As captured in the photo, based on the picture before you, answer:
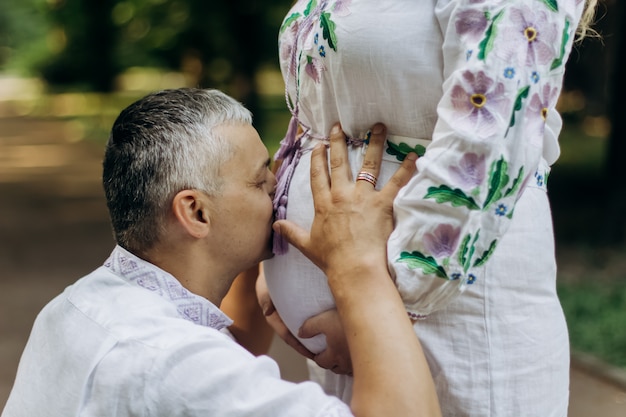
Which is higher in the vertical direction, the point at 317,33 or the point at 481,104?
the point at 317,33

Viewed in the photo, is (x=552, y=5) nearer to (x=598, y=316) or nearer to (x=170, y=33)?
(x=598, y=316)

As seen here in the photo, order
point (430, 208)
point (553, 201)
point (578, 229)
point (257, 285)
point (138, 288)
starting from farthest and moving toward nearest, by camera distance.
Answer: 1. point (553, 201)
2. point (578, 229)
3. point (257, 285)
4. point (138, 288)
5. point (430, 208)

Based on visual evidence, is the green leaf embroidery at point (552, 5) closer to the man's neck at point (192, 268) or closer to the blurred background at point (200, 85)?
the man's neck at point (192, 268)

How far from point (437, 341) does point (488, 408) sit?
0.56 feet

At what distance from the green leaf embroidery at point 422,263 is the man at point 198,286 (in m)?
0.05

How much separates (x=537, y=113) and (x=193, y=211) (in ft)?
2.56

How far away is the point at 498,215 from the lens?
1.49 m

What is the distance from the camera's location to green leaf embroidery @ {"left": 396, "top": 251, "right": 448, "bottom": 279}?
1.48 meters

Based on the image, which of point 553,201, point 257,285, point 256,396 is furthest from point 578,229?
point 256,396

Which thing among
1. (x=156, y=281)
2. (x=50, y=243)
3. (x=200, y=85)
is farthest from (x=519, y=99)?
(x=50, y=243)

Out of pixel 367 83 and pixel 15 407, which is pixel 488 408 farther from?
pixel 15 407

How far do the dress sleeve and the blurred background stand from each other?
1288mm

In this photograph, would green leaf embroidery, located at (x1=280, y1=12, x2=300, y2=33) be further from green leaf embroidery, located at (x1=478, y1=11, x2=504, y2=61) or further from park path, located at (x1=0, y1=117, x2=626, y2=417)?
park path, located at (x1=0, y1=117, x2=626, y2=417)

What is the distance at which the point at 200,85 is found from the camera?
429cm
